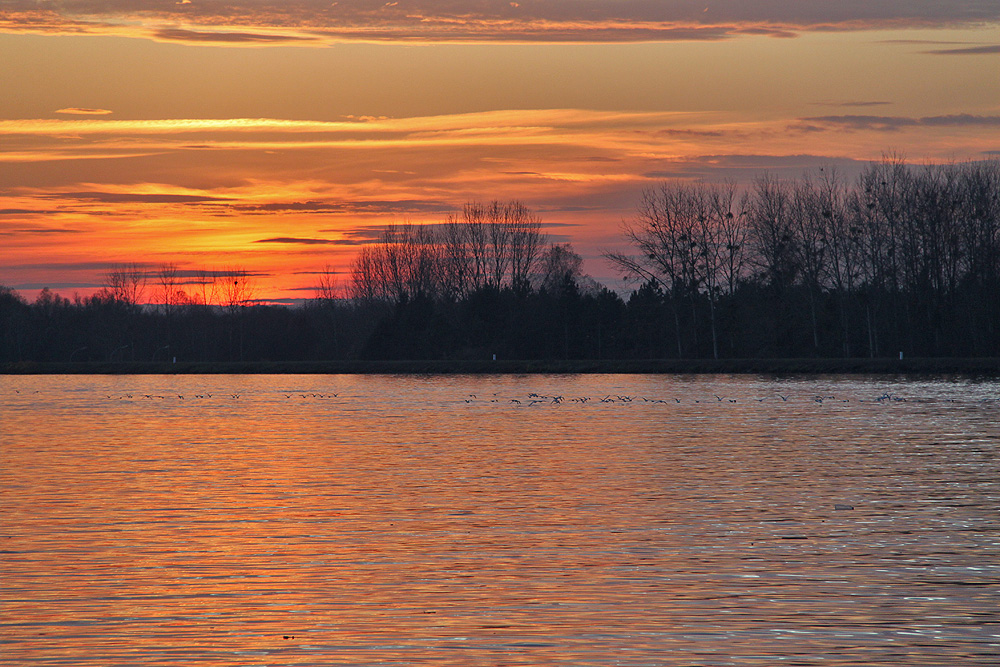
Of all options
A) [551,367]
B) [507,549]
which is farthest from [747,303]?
[507,549]

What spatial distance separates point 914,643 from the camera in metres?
8.84

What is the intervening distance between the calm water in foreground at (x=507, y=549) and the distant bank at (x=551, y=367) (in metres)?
47.2

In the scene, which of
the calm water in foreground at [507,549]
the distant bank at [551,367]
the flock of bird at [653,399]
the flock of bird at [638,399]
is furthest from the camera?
the distant bank at [551,367]

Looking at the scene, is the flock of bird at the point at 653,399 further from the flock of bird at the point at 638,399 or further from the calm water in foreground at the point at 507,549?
the calm water in foreground at the point at 507,549

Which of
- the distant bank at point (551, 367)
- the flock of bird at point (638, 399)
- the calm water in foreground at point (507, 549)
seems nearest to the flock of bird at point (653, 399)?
the flock of bird at point (638, 399)

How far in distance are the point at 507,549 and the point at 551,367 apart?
75.7 meters

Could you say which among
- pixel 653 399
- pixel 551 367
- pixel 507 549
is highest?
pixel 551 367

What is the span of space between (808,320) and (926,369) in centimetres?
1207

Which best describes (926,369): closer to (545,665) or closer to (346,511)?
(346,511)

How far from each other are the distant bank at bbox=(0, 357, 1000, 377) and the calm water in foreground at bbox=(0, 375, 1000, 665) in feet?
155

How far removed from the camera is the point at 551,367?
8869cm

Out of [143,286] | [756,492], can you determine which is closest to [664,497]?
[756,492]

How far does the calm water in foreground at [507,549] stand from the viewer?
904cm

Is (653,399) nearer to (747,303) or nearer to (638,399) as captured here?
(638,399)
